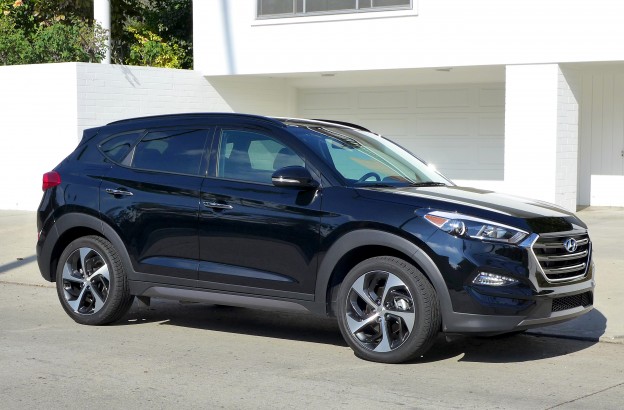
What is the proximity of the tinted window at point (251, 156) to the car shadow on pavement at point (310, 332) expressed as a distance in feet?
4.59

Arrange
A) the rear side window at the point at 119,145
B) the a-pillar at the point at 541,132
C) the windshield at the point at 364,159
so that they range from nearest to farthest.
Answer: the windshield at the point at 364,159
the rear side window at the point at 119,145
the a-pillar at the point at 541,132

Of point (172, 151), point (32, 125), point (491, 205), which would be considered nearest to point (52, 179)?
point (172, 151)

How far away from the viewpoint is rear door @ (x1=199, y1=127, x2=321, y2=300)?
753 cm

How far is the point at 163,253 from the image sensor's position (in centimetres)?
820

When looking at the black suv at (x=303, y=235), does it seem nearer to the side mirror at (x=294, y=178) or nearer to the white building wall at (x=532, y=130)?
the side mirror at (x=294, y=178)

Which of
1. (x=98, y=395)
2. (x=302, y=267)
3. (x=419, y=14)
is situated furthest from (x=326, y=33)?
(x=98, y=395)

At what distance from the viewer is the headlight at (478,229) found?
693 cm

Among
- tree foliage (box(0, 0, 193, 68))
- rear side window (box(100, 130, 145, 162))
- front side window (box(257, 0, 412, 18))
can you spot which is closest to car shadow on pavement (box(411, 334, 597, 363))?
rear side window (box(100, 130, 145, 162))

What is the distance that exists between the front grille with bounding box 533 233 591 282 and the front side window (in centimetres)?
1129

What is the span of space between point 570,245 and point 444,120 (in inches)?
535

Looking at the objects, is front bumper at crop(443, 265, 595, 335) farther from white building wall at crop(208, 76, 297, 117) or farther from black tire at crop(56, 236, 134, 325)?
white building wall at crop(208, 76, 297, 117)

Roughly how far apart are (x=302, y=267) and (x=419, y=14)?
1134 centimetres

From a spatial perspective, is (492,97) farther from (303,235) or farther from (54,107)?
(303,235)

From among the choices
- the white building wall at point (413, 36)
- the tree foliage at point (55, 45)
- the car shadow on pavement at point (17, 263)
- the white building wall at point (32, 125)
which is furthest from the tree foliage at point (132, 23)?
the car shadow on pavement at point (17, 263)
